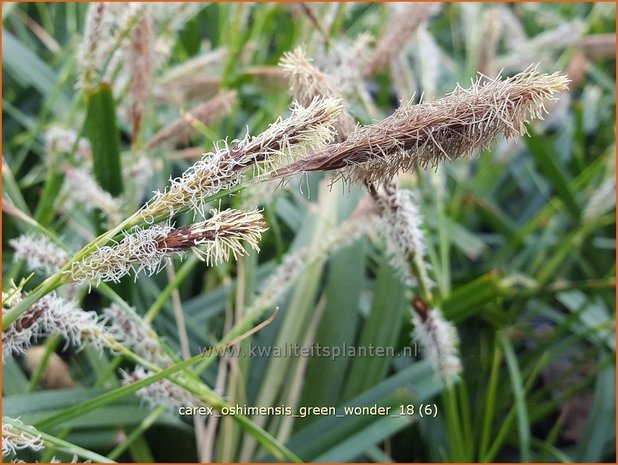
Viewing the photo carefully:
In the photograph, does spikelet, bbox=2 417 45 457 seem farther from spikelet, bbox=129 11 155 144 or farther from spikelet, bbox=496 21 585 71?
spikelet, bbox=496 21 585 71

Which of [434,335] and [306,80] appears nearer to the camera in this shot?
[306,80]

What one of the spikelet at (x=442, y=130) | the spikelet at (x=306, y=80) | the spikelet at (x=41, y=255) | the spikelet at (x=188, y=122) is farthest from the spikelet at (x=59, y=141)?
the spikelet at (x=442, y=130)

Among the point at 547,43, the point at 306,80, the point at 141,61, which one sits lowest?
the point at 306,80

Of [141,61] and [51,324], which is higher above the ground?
[141,61]

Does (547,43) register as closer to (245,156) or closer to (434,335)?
(434,335)

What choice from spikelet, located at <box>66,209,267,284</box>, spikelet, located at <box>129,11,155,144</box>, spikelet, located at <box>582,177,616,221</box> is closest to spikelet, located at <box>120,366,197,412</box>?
spikelet, located at <box>66,209,267,284</box>

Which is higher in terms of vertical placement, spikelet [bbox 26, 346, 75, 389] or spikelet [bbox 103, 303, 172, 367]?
spikelet [bbox 103, 303, 172, 367]

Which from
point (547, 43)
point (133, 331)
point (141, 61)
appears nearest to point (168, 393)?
point (133, 331)

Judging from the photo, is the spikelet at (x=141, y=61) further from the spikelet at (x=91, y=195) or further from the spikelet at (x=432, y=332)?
the spikelet at (x=432, y=332)
